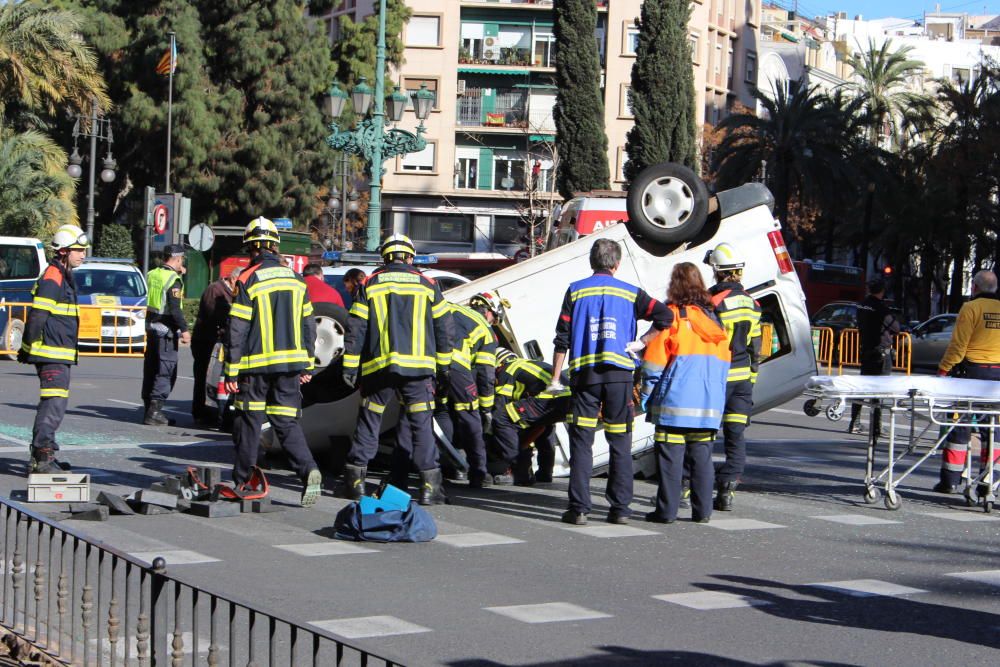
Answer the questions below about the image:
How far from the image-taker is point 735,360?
10.3m

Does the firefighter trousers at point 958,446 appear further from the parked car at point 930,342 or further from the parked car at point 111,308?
the parked car at point 930,342

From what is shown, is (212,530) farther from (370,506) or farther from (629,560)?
(629,560)

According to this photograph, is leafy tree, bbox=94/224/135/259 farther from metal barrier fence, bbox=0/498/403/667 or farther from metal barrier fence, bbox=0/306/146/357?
metal barrier fence, bbox=0/498/403/667

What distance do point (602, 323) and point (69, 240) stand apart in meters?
4.23

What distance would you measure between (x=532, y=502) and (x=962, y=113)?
37101 mm

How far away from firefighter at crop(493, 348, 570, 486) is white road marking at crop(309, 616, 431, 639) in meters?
4.36

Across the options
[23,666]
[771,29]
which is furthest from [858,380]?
[771,29]

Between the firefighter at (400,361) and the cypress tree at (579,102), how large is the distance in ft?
141

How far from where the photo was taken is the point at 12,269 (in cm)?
2677

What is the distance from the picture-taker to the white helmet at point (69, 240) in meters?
10.9

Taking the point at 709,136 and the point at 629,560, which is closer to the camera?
the point at 629,560

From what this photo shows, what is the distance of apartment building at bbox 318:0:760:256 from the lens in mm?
65562

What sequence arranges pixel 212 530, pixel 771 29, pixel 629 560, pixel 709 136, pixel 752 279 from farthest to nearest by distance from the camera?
pixel 771 29 → pixel 709 136 → pixel 752 279 → pixel 212 530 → pixel 629 560

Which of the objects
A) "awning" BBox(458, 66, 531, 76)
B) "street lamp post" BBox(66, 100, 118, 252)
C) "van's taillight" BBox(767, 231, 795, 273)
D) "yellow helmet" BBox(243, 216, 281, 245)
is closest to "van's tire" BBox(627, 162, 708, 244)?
"van's taillight" BBox(767, 231, 795, 273)
